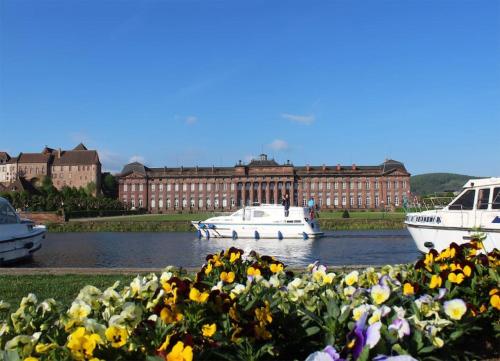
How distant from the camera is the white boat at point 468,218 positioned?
15398 millimetres

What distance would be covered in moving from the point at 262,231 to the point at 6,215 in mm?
19802

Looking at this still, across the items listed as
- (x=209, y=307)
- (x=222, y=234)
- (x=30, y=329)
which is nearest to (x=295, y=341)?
(x=209, y=307)

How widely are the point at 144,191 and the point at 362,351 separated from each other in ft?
419

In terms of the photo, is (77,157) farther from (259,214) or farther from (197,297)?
(197,297)

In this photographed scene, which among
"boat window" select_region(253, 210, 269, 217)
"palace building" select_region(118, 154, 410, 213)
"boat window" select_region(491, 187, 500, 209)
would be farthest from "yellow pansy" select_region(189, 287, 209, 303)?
"palace building" select_region(118, 154, 410, 213)

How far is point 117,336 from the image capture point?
3436 mm

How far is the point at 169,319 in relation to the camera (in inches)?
149

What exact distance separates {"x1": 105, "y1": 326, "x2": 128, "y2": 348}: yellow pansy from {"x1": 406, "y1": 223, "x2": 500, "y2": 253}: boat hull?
13.8 m

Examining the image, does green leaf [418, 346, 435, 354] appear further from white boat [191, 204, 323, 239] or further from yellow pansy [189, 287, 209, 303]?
white boat [191, 204, 323, 239]

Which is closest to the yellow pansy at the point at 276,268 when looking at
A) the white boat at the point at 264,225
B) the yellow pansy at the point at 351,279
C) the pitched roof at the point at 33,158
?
the yellow pansy at the point at 351,279

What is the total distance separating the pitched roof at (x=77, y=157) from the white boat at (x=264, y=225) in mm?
113821

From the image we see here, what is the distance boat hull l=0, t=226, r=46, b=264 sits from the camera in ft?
62.6

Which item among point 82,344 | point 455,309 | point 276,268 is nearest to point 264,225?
point 276,268

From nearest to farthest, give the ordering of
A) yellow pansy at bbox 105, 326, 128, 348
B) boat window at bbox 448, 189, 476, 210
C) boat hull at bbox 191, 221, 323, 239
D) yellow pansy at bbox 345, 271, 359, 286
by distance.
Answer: yellow pansy at bbox 105, 326, 128, 348 < yellow pansy at bbox 345, 271, 359, 286 < boat window at bbox 448, 189, 476, 210 < boat hull at bbox 191, 221, 323, 239
